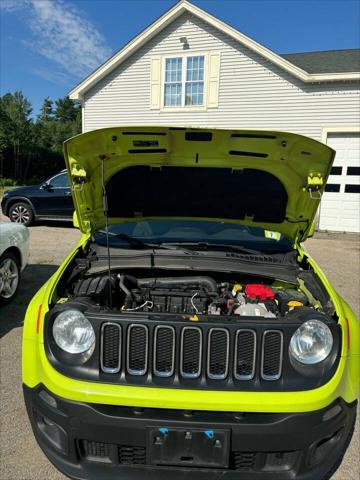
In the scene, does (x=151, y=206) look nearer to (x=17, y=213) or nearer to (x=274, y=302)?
(x=274, y=302)

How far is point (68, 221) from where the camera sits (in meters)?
11.0

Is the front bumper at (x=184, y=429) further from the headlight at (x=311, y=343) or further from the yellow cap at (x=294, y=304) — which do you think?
the yellow cap at (x=294, y=304)

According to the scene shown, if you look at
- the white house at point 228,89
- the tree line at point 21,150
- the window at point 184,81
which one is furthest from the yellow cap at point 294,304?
the tree line at point 21,150

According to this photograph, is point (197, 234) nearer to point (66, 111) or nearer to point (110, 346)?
point (110, 346)

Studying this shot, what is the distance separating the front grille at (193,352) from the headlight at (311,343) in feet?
0.30

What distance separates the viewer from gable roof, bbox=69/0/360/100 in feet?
39.2

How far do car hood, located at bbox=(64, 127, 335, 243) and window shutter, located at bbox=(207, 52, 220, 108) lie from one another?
35.4 feet

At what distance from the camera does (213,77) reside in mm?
13250

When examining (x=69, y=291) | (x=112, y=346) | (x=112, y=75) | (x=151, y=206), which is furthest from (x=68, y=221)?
(x=112, y=346)

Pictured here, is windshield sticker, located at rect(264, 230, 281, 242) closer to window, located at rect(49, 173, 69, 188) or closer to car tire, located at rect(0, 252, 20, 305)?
car tire, located at rect(0, 252, 20, 305)

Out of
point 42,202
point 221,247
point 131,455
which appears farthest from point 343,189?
point 131,455

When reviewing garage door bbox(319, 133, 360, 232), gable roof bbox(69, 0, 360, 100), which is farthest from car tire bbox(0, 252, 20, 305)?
gable roof bbox(69, 0, 360, 100)

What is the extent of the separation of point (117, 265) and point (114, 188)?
0.79m

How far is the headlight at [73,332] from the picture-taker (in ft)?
6.45
